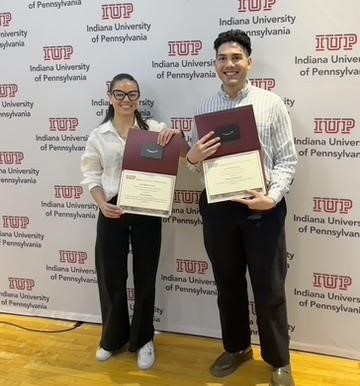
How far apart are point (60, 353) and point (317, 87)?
1927 mm

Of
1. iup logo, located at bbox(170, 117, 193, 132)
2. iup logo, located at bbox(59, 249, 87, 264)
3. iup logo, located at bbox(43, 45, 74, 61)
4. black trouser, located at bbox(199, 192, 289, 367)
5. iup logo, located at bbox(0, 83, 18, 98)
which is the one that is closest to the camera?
black trouser, located at bbox(199, 192, 289, 367)

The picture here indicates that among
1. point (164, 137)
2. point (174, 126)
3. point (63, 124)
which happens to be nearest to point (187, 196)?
point (174, 126)

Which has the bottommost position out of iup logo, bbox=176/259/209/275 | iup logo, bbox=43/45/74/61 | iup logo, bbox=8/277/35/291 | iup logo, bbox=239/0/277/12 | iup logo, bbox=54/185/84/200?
iup logo, bbox=8/277/35/291

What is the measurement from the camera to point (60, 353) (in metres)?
2.63

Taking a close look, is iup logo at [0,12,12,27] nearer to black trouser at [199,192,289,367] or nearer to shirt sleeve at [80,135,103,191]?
shirt sleeve at [80,135,103,191]

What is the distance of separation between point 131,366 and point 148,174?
1017mm

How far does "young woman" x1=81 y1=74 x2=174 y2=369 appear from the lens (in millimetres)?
2289

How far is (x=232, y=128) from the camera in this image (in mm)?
2008

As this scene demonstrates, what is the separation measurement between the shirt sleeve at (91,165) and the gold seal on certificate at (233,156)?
1.91 feet

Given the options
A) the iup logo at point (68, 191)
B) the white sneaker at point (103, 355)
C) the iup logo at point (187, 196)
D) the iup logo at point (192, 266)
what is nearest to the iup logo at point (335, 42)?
the iup logo at point (187, 196)

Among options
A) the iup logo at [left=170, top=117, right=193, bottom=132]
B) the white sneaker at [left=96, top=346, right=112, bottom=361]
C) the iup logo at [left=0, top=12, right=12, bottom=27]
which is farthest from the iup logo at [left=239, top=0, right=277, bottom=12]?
the white sneaker at [left=96, top=346, right=112, bottom=361]

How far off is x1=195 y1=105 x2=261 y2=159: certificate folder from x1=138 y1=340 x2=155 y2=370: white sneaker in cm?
112

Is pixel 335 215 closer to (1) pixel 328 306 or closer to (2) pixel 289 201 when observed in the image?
(2) pixel 289 201

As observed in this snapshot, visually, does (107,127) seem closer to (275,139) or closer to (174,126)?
(174,126)
